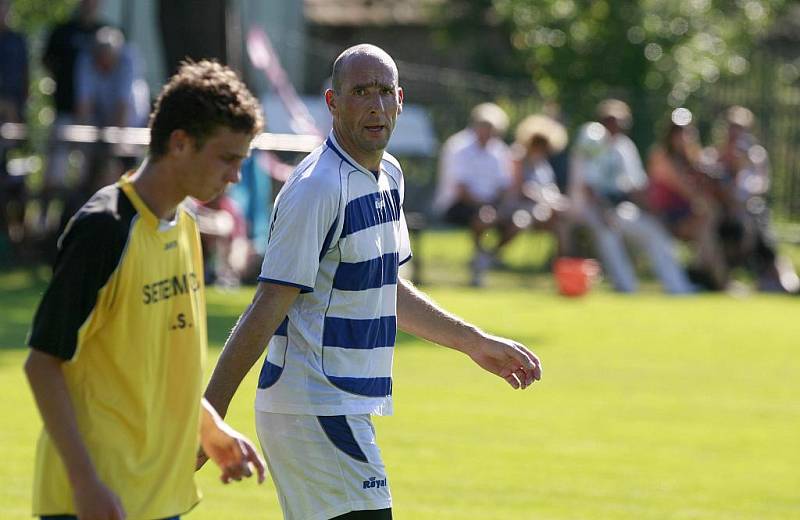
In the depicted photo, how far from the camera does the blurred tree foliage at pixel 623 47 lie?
27.3m

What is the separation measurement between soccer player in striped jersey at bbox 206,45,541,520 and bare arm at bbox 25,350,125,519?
1.10 m

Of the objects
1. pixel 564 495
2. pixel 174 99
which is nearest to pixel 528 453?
pixel 564 495

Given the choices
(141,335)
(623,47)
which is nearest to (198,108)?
(141,335)

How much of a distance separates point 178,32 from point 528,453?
1134cm

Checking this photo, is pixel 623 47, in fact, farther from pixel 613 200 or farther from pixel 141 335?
pixel 141 335

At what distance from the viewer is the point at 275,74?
24.3 m

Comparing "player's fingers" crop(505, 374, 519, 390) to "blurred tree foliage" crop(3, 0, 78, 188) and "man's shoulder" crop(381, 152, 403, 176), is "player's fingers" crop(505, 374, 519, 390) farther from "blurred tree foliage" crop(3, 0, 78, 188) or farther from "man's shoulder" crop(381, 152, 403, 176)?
"blurred tree foliage" crop(3, 0, 78, 188)

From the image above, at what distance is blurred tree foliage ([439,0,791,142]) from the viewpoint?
27.3 meters

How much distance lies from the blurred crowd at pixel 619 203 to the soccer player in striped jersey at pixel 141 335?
50.9 ft

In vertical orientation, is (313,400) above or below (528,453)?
above

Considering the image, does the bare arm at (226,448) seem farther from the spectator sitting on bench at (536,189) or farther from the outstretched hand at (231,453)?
the spectator sitting on bench at (536,189)

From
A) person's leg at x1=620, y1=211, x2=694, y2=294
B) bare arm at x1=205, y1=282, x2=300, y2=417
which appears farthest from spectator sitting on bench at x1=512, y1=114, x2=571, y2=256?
bare arm at x1=205, y1=282, x2=300, y2=417

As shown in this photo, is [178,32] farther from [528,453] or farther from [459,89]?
[528,453]

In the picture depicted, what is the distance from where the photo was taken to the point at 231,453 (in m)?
4.56
